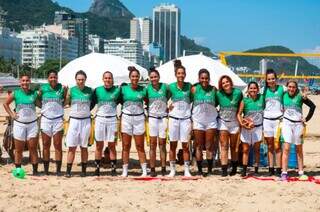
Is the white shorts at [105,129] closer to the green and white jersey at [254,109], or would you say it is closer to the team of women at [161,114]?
the team of women at [161,114]

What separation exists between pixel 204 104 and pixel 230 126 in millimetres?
486

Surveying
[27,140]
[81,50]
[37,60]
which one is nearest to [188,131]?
[27,140]

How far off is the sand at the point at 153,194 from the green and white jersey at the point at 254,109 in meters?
0.85

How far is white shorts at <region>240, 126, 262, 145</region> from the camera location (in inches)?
274

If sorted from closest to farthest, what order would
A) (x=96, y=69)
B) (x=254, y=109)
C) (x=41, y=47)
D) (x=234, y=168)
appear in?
(x=254, y=109)
(x=234, y=168)
(x=96, y=69)
(x=41, y=47)

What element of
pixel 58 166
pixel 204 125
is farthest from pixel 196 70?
pixel 58 166

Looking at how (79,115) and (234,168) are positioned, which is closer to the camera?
(79,115)

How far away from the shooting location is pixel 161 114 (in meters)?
6.82

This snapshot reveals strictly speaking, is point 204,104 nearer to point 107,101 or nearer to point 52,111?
point 107,101

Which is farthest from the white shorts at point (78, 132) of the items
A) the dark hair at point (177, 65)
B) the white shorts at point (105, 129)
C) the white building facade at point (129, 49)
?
the white building facade at point (129, 49)

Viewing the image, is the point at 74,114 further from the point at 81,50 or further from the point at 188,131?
the point at 81,50

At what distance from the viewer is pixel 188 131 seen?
6852 mm

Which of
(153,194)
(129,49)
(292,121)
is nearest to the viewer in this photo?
(153,194)

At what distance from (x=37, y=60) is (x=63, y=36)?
2283 centimetres
